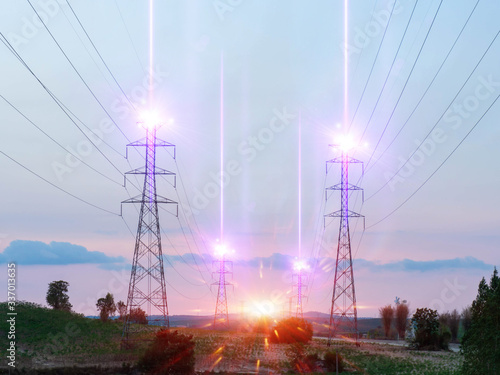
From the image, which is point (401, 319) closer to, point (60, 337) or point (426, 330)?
point (426, 330)

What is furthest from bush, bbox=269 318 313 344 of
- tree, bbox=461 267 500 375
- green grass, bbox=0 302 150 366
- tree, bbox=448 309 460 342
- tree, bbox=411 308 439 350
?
Result: tree, bbox=461 267 500 375

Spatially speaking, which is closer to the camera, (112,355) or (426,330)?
(112,355)

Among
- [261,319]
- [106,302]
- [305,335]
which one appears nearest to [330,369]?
[305,335]

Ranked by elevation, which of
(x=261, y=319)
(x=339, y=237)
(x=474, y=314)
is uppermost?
(x=339, y=237)

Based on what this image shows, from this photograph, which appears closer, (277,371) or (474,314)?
(474,314)

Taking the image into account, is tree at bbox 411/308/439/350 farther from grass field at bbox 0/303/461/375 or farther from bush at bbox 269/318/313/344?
bush at bbox 269/318/313/344

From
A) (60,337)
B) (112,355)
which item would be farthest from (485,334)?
(60,337)

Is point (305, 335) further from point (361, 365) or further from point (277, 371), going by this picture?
point (277, 371)
